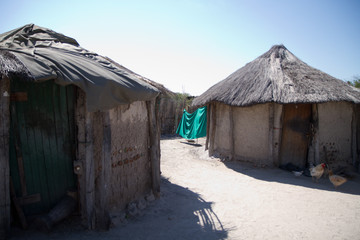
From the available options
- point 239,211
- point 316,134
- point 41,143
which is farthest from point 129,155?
point 316,134

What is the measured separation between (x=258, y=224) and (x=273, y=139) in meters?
3.98

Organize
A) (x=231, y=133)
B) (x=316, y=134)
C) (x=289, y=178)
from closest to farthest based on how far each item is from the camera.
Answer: (x=289, y=178) → (x=316, y=134) → (x=231, y=133)

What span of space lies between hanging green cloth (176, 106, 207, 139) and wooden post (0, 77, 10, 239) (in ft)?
30.7

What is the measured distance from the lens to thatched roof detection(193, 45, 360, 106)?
22.0 feet

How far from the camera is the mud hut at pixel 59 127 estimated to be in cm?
302

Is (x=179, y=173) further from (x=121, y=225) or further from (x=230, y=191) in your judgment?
(x=121, y=225)

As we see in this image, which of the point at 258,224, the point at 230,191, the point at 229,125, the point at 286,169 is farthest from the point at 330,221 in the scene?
the point at 229,125

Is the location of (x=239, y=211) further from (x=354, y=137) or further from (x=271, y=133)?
(x=354, y=137)

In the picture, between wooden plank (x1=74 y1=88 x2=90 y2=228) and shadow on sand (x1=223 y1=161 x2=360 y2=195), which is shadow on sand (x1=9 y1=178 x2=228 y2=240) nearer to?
wooden plank (x1=74 y1=88 x2=90 y2=228)

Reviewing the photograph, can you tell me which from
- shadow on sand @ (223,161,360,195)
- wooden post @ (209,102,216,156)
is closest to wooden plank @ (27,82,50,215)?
shadow on sand @ (223,161,360,195)

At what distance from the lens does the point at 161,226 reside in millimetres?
3775

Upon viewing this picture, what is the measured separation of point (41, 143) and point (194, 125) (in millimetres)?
9385

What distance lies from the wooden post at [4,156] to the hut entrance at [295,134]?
7.08 meters

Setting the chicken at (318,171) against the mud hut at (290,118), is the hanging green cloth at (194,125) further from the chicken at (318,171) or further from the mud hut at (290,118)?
the chicken at (318,171)
